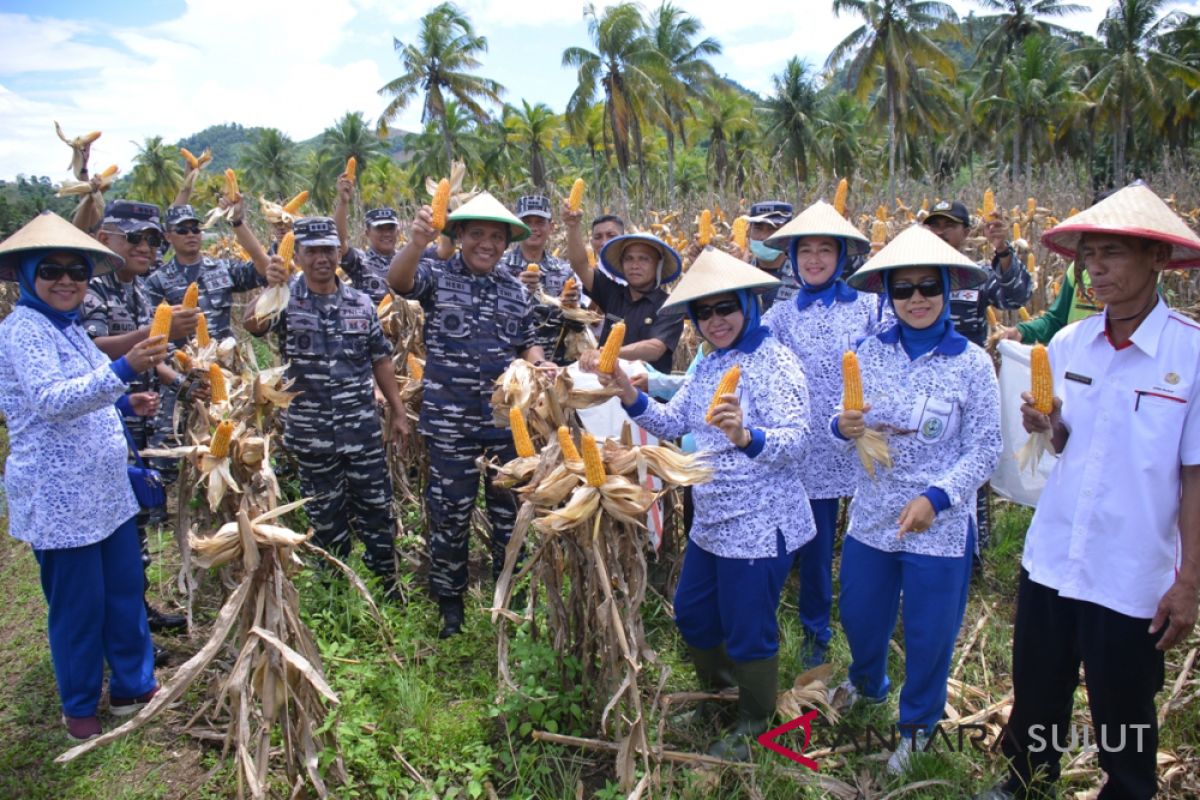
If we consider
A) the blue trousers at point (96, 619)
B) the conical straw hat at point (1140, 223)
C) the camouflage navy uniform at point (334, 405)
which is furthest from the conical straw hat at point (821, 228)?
the blue trousers at point (96, 619)

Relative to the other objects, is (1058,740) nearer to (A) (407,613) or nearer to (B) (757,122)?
(A) (407,613)

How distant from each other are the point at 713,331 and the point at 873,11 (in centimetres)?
3827

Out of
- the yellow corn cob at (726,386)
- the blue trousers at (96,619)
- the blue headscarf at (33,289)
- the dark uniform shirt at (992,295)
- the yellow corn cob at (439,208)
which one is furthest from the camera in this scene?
the dark uniform shirt at (992,295)

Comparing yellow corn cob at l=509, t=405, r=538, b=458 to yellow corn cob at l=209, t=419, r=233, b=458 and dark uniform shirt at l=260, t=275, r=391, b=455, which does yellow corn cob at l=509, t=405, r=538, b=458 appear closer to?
yellow corn cob at l=209, t=419, r=233, b=458

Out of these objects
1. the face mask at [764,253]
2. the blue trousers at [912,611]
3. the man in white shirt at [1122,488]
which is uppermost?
the face mask at [764,253]

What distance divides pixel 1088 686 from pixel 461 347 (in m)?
3.04

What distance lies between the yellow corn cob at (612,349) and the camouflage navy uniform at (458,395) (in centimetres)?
127

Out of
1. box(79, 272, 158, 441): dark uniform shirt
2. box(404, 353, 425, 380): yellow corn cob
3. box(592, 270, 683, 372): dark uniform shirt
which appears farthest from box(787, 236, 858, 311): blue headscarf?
box(79, 272, 158, 441): dark uniform shirt

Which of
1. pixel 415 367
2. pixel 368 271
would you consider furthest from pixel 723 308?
pixel 368 271

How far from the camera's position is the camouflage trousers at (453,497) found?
395 centimetres

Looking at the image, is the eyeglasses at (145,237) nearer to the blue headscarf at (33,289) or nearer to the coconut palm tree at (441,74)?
the blue headscarf at (33,289)

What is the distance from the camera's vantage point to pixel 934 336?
2816 millimetres

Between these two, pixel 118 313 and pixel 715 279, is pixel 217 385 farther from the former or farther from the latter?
pixel 715 279

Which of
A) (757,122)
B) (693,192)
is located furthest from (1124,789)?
(757,122)
